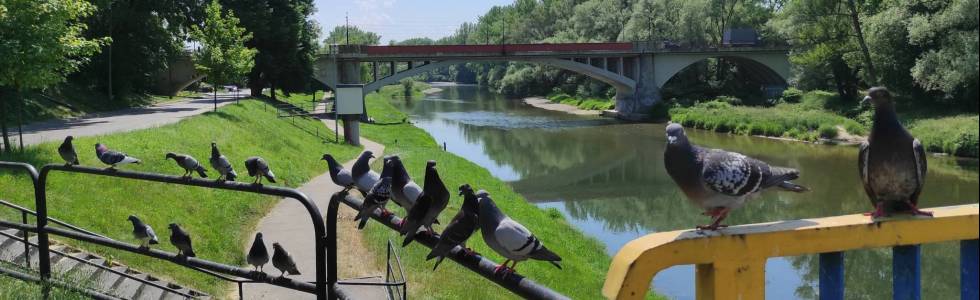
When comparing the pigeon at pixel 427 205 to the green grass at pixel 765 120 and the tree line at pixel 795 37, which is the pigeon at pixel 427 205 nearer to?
the tree line at pixel 795 37

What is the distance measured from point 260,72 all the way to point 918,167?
158 ft

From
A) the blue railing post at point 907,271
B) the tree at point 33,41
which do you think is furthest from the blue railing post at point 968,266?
the tree at point 33,41

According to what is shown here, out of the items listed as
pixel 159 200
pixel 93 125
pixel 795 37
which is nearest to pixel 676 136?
pixel 159 200

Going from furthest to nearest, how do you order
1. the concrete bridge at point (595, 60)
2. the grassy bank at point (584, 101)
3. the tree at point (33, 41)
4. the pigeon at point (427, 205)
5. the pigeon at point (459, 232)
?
1. the grassy bank at point (584, 101)
2. the concrete bridge at point (595, 60)
3. the tree at point (33, 41)
4. the pigeon at point (427, 205)
5. the pigeon at point (459, 232)

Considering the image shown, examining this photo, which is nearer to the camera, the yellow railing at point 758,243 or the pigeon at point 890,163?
the yellow railing at point 758,243

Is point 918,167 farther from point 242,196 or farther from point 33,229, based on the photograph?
point 242,196

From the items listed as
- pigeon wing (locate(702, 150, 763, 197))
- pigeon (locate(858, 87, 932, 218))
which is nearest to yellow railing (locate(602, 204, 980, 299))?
pigeon (locate(858, 87, 932, 218))

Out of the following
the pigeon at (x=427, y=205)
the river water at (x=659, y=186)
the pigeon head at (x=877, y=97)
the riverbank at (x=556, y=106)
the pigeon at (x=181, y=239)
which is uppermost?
the pigeon head at (x=877, y=97)

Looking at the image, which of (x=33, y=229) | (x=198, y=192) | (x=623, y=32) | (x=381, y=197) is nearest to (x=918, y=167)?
(x=381, y=197)

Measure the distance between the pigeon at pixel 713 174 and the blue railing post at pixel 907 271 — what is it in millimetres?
698

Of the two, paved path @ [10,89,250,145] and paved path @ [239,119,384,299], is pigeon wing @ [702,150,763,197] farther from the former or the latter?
paved path @ [10,89,250,145]

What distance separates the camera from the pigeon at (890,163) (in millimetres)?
2762

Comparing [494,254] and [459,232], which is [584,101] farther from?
[459,232]

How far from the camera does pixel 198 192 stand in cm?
1730
